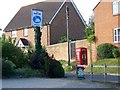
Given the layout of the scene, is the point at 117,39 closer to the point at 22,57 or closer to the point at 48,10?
the point at 22,57

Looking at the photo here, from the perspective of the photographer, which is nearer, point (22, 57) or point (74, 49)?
point (22, 57)

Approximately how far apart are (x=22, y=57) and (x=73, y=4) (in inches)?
1406

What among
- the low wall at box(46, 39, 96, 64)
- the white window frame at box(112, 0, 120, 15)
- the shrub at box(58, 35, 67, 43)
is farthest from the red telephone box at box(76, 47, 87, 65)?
the shrub at box(58, 35, 67, 43)

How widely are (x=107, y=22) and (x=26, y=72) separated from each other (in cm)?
1813

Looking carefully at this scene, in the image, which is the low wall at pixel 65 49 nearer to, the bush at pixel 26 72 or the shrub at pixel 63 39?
the shrub at pixel 63 39

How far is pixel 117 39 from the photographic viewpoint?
34.8 meters

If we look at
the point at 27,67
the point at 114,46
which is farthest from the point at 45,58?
the point at 114,46

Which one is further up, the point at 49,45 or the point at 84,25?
the point at 84,25

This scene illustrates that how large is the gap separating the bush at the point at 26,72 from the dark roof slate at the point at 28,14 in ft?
106

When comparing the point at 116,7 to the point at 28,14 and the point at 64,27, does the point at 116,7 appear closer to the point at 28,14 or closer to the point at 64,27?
the point at 64,27

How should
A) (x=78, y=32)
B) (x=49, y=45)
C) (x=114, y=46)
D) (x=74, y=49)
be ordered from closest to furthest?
(x=114, y=46), (x=74, y=49), (x=49, y=45), (x=78, y=32)

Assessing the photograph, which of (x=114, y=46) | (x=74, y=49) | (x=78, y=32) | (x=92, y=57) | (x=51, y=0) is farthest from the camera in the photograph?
(x=51, y=0)

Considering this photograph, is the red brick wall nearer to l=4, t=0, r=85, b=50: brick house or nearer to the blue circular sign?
l=4, t=0, r=85, b=50: brick house

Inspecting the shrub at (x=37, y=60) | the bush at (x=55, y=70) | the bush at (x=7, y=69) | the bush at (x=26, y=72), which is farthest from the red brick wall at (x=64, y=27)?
the bush at (x=7, y=69)
